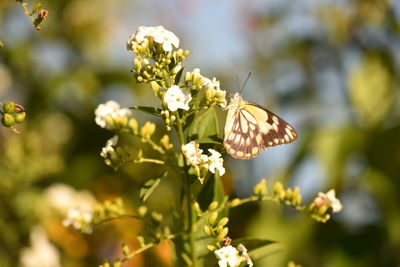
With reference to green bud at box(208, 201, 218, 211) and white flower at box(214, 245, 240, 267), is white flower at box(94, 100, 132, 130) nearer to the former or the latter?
green bud at box(208, 201, 218, 211)

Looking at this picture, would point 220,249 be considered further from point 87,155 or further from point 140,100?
point 140,100

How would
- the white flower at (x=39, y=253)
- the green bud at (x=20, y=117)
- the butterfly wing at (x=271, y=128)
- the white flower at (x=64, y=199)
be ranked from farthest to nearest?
the white flower at (x=64, y=199), the white flower at (x=39, y=253), the butterfly wing at (x=271, y=128), the green bud at (x=20, y=117)

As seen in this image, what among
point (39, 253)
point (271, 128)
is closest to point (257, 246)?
point (271, 128)

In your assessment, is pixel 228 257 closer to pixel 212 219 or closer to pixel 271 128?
pixel 212 219

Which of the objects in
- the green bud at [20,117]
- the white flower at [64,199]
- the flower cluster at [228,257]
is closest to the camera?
the flower cluster at [228,257]

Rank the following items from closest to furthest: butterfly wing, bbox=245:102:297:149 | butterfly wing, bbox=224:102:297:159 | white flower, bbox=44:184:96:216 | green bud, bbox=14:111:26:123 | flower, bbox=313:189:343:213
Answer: green bud, bbox=14:111:26:123 < butterfly wing, bbox=224:102:297:159 < flower, bbox=313:189:343:213 < butterfly wing, bbox=245:102:297:149 < white flower, bbox=44:184:96:216

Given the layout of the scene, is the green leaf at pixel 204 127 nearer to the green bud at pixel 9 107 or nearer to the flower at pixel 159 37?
the flower at pixel 159 37

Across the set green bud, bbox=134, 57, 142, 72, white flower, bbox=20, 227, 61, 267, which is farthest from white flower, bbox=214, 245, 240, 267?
white flower, bbox=20, 227, 61, 267

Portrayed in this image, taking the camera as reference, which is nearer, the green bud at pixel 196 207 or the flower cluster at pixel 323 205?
the green bud at pixel 196 207

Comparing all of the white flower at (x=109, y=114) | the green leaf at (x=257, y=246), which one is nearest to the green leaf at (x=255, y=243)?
the green leaf at (x=257, y=246)
